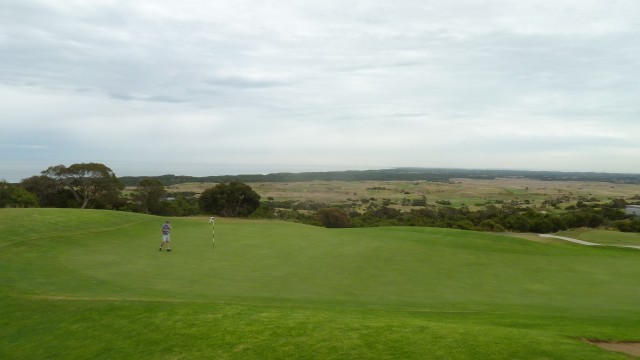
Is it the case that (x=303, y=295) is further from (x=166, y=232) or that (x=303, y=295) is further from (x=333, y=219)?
(x=333, y=219)

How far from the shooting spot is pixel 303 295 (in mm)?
15109

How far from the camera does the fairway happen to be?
9641mm

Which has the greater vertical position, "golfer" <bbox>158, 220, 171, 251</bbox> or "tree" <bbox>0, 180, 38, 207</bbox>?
"tree" <bbox>0, 180, 38, 207</bbox>

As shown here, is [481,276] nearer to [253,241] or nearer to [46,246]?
[253,241]

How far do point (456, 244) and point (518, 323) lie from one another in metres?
15.5

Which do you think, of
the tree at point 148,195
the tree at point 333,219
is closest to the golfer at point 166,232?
the tree at point 333,219

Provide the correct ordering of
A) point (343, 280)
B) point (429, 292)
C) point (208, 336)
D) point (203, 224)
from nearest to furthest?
1. point (208, 336)
2. point (429, 292)
3. point (343, 280)
4. point (203, 224)

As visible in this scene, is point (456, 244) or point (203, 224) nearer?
point (456, 244)

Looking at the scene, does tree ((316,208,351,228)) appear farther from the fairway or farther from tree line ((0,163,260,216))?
the fairway

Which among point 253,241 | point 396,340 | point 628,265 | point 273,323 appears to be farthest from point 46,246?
point 628,265

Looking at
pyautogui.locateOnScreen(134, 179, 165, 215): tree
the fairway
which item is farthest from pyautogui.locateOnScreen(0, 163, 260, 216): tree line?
the fairway

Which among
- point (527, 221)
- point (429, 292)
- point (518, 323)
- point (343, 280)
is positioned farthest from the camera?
point (527, 221)

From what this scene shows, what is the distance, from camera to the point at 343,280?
17.6 meters

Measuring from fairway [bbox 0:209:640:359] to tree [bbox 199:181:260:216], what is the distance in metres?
29.3
